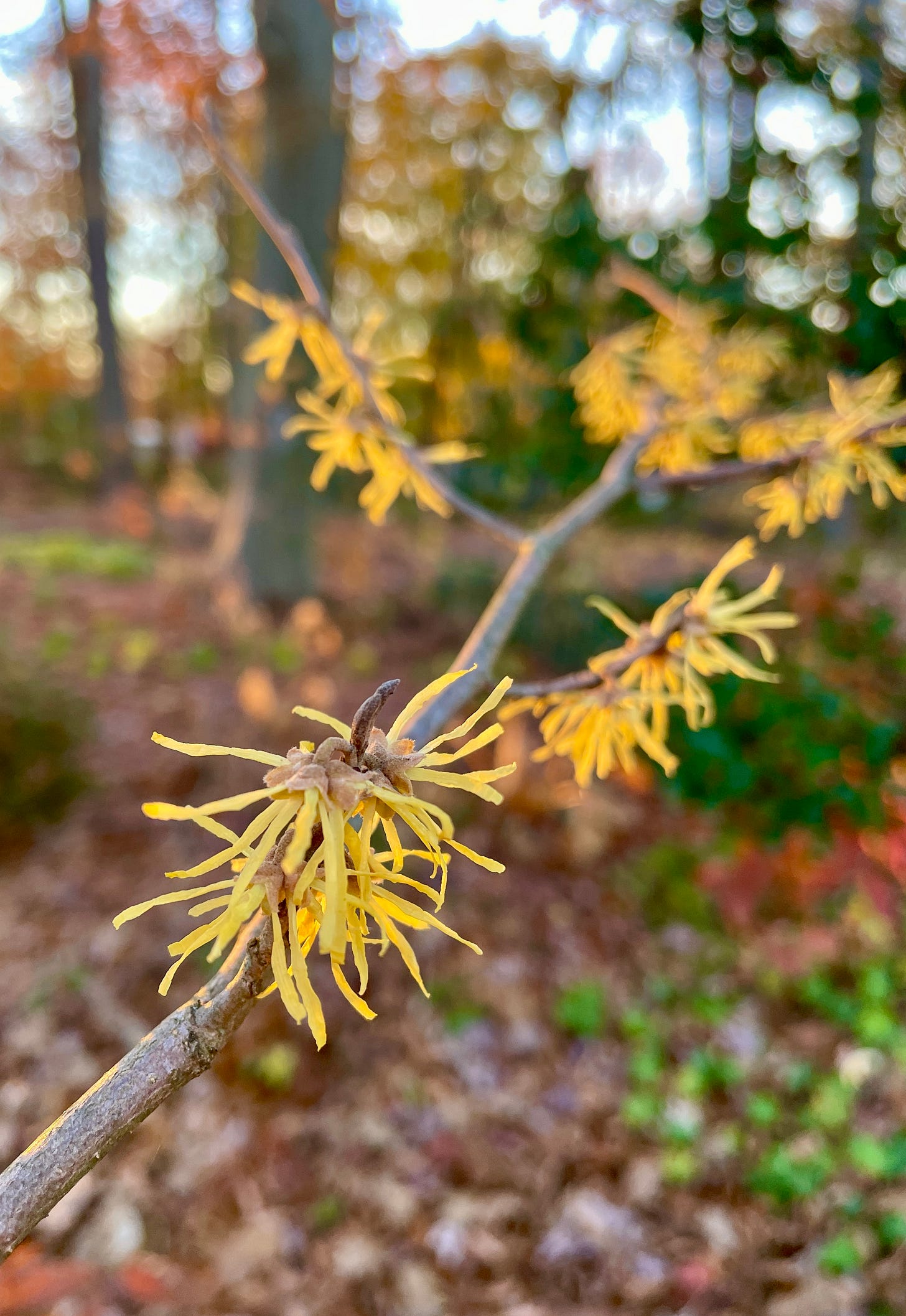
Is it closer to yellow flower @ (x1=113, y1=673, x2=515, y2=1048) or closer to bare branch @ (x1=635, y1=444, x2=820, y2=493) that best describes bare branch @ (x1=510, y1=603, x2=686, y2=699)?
yellow flower @ (x1=113, y1=673, x2=515, y2=1048)

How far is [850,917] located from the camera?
102 inches

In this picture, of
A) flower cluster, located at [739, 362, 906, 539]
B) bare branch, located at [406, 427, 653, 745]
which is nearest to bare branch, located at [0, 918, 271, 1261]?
bare branch, located at [406, 427, 653, 745]

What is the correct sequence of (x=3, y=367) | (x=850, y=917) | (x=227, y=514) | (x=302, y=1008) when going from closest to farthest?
(x=302, y=1008), (x=850, y=917), (x=227, y=514), (x=3, y=367)

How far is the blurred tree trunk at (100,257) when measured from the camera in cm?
650

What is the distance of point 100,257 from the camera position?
287 inches

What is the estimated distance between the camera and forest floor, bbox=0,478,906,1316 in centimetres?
162

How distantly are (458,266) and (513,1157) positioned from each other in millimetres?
4486

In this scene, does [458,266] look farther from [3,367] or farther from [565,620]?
[3,367]

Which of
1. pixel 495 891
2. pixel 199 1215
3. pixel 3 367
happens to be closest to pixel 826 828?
pixel 495 891

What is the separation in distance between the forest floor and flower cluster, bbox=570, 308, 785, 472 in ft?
4.38

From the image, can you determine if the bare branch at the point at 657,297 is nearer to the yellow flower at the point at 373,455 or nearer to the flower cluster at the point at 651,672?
the yellow flower at the point at 373,455

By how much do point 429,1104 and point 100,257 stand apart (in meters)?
Answer: 7.96

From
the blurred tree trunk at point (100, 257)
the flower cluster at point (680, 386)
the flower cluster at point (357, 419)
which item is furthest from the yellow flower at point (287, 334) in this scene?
the blurred tree trunk at point (100, 257)

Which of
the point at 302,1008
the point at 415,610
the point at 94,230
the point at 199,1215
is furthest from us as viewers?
the point at 94,230
